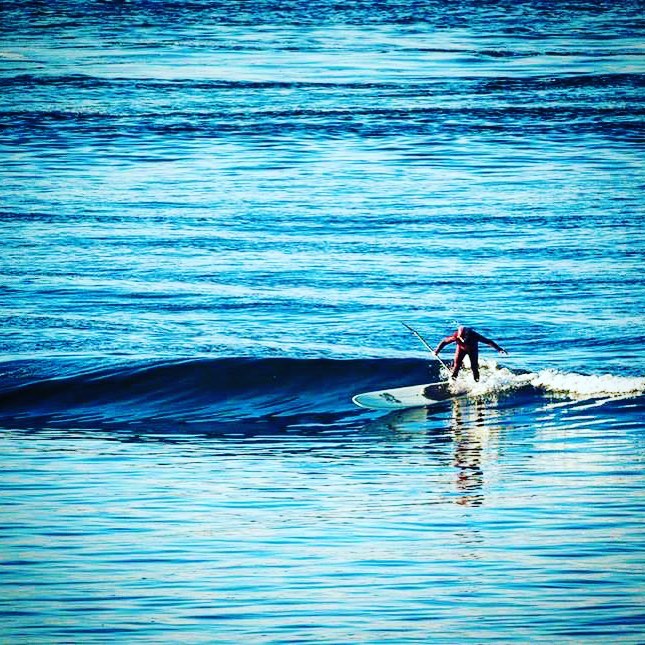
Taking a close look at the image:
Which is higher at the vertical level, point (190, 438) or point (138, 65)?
point (138, 65)

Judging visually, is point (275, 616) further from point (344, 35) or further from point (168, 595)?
point (344, 35)

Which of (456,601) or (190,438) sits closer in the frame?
(456,601)

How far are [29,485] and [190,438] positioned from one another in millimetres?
5620

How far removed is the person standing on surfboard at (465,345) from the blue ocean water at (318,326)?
466 millimetres

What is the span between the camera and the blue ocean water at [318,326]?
14039 mm

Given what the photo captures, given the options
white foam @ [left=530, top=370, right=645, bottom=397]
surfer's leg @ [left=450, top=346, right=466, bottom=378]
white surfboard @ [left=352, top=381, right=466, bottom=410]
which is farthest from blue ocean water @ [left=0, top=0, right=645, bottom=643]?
surfer's leg @ [left=450, top=346, right=466, bottom=378]

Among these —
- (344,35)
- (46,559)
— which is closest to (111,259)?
(46,559)

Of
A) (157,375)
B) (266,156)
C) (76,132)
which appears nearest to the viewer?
(157,375)

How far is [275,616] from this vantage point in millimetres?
13141

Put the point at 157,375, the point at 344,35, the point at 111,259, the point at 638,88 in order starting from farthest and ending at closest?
the point at 344,35
the point at 638,88
the point at 111,259
the point at 157,375

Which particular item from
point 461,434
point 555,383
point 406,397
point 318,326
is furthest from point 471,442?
point 318,326

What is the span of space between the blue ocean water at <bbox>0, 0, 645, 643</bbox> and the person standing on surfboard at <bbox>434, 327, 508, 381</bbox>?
1.53 feet

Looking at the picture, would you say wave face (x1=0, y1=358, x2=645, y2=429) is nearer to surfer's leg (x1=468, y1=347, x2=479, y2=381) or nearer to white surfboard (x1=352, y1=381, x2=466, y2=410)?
surfer's leg (x1=468, y1=347, x2=479, y2=381)

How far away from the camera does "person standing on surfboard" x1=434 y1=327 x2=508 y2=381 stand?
25.2m
